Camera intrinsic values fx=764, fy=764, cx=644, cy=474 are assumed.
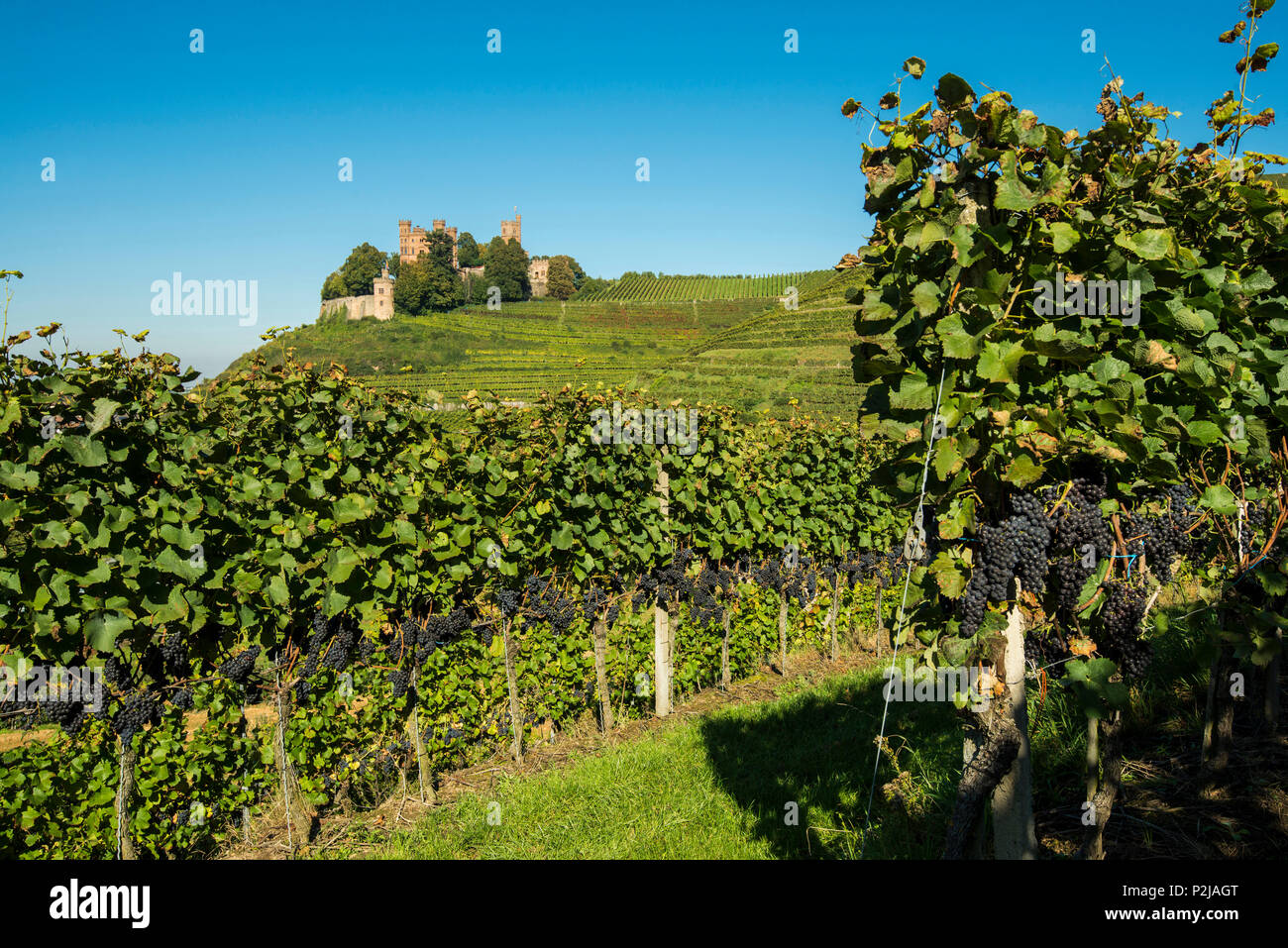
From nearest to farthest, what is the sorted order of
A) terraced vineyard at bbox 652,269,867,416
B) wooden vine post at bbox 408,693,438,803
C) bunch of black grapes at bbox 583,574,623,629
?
wooden vine post at bbox 408,693,438,803 < bunch of black grapes at bbox 583,574,623,629 < terraced vineyard at bbox 652,269,867,416

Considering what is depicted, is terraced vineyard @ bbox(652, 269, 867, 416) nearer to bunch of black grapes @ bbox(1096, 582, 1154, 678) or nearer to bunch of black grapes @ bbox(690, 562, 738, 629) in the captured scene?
bunch of black grapes @ bbox(690, 562, 738, 629)

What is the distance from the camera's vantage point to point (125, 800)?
12.7 ft

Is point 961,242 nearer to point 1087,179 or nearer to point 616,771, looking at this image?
point 1087,179

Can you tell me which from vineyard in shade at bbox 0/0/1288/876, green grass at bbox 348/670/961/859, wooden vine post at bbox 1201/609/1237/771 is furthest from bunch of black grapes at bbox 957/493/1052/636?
wooden vine post at bbox 1201/609/1237/771

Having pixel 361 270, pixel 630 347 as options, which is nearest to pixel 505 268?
pixel 361 270

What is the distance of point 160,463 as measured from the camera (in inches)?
152

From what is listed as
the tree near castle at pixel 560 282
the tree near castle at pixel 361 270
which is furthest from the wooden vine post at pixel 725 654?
the tree near castle at pixel 361 270

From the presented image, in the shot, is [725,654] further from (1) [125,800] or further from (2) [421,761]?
(1) [125,800]

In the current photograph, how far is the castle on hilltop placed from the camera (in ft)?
296

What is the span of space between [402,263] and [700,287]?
38.6 m

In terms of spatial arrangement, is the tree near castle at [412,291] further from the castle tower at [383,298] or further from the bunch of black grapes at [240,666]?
the bunch of black grapes at [240,666]

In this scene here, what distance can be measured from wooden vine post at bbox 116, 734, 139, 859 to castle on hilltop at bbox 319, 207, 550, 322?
8749cm

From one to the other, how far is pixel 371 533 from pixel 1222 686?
4676mm
